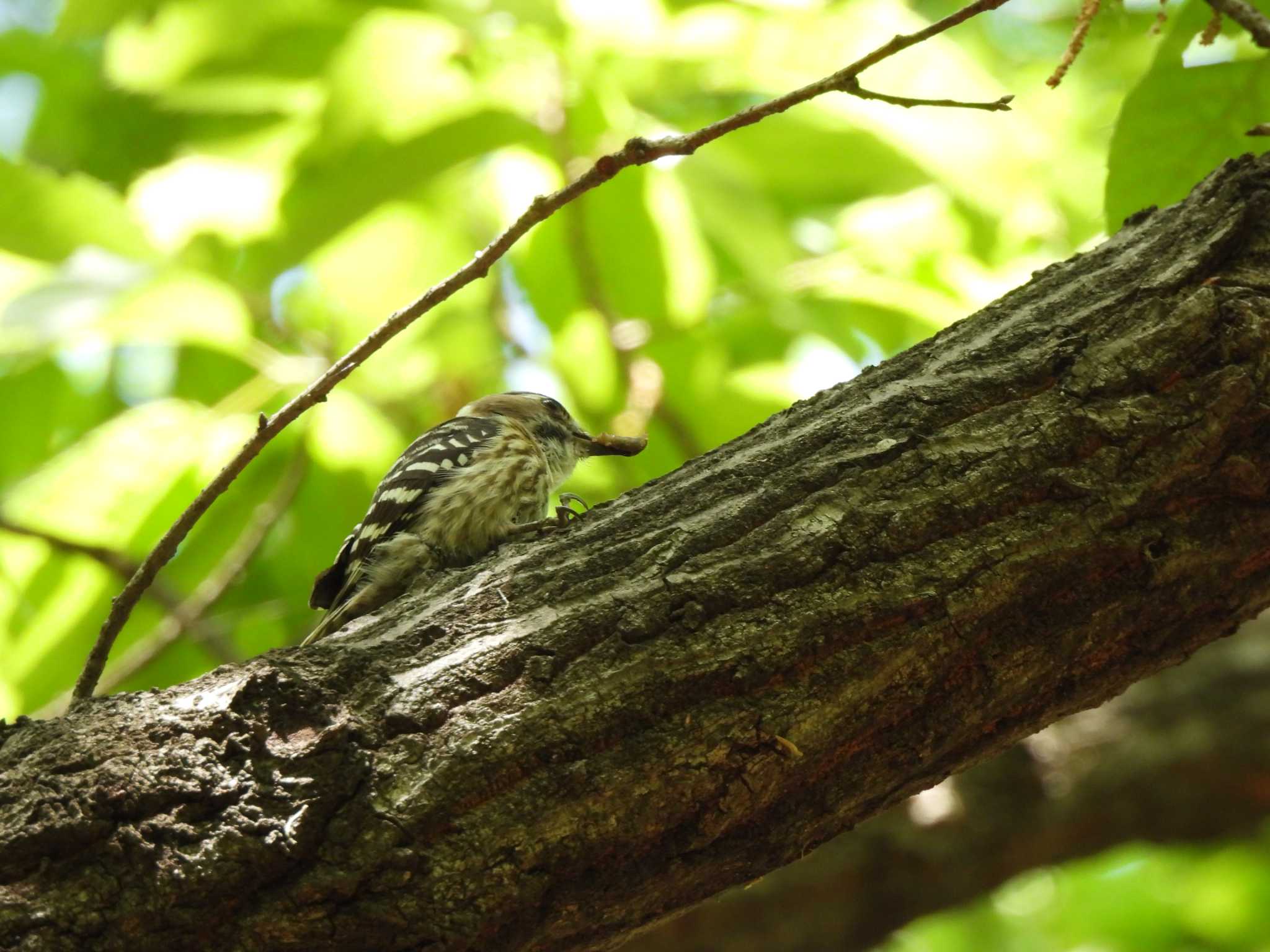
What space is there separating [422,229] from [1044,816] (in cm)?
375

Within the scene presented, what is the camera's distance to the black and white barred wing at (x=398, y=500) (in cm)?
356

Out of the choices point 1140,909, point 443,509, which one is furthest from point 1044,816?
point 443,509

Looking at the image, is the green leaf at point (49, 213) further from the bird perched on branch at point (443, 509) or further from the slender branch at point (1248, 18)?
the slender branch at point (1248, 18)

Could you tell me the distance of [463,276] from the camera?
7.68ft

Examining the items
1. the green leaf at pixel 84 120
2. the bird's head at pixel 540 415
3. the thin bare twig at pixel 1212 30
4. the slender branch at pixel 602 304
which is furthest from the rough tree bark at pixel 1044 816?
the green leaf at pixel 84 120

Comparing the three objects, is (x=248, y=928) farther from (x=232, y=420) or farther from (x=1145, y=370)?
(x=232, y=420)

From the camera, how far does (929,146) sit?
3.80 m

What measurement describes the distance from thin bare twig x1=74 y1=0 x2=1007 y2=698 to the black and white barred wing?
1.05m

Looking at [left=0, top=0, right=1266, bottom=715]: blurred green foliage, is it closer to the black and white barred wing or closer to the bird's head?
the bird's head

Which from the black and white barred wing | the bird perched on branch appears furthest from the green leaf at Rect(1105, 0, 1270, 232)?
the black and white barred wing

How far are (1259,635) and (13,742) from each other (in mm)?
5718

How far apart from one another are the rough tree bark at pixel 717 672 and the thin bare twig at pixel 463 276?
11.1 inches

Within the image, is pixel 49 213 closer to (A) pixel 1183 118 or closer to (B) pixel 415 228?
(B) pixel 415 228

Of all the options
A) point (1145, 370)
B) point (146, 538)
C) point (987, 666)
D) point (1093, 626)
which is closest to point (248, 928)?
point (987, 666)
